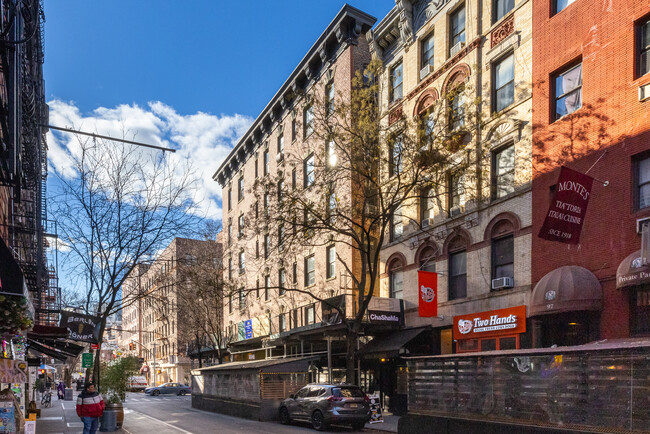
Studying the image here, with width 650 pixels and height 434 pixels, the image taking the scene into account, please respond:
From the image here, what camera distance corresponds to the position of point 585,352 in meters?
9.54

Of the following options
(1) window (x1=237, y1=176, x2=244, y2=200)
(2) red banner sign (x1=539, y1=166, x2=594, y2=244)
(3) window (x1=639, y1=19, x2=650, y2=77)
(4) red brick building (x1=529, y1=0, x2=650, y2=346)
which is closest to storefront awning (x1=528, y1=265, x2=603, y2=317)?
(4) red brick building (x1=529, y1=0, x2=650, y2=346)

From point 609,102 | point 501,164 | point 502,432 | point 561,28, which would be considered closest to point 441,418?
point 502,432

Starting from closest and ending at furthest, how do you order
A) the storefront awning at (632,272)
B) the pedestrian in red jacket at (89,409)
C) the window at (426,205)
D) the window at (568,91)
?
1. the storefront awning at (632,272)
2. the pedestrian in red jacket at (89,409)
3. the window at (568,91)
4. the window at (426,205)

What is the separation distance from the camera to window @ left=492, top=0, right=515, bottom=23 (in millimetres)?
22359

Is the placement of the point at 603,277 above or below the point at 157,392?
above

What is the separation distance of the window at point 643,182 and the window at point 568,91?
321 centimetres

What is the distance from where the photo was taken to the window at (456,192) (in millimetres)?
23344

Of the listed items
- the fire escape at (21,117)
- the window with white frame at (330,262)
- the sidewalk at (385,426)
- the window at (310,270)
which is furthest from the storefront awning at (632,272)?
the window at (310,270)

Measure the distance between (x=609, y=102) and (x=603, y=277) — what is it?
5.30m

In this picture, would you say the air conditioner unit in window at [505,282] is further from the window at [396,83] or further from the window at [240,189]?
the window at [240,189]

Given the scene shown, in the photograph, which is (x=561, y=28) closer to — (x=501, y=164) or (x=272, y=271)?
(x=501, y=164)

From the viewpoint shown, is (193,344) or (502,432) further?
(193,344)

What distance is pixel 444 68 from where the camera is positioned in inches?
989

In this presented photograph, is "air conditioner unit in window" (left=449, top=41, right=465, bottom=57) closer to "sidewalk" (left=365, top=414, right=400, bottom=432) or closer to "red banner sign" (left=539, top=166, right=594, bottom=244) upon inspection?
"red banner sign" (left=539, top=166, right=594, bottom=244)
